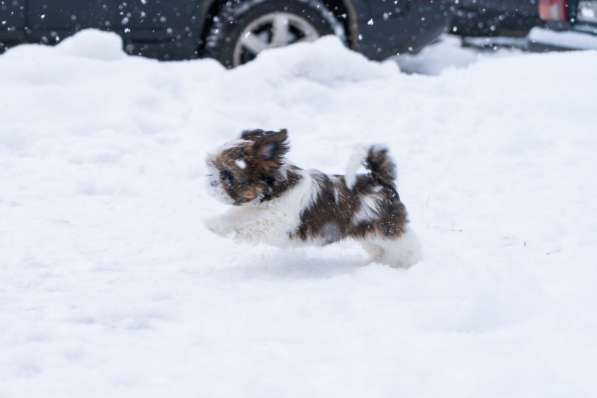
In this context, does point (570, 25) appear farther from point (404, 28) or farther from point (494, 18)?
point (404, 28)

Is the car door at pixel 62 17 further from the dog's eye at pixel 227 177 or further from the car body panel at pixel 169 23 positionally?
the dog's eye at pixel 227 177

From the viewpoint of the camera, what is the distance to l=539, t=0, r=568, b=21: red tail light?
8461 millimetres

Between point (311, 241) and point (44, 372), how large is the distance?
1855mm

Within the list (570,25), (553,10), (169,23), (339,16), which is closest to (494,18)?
(553,10)

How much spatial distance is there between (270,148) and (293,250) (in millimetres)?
826

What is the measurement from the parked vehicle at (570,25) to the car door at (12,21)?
15.7 ft

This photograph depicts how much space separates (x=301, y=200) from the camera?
187 inches

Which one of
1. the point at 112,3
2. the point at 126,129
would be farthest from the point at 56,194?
the point at 112,3

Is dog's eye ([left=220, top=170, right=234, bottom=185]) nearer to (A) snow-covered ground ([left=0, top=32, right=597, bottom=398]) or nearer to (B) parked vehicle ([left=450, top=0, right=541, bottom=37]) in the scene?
(A) snow-covered ground ([left=0, top=32, right=597, bottom=398])

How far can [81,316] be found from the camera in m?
3.98

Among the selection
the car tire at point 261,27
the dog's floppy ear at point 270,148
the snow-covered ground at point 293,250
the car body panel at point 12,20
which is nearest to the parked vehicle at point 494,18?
the snow-covered ground at point 293,250

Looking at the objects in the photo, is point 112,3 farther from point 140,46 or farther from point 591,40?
point 591,40

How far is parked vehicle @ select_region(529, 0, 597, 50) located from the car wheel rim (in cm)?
224

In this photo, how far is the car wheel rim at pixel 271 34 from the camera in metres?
8.23
